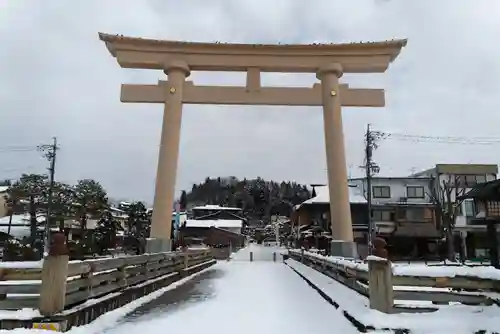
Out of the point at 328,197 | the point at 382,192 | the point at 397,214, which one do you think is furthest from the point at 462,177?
the point at 328,197

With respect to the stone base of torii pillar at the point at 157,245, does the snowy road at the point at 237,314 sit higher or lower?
lower

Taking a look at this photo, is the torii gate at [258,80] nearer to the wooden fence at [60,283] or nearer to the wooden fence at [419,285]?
the wooden fence at [60,283]

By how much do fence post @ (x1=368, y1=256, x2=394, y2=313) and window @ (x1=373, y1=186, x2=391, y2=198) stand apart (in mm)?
34737

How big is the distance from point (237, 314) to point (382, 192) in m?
34.9

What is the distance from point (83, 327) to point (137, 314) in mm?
1643

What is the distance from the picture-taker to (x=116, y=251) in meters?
37.4

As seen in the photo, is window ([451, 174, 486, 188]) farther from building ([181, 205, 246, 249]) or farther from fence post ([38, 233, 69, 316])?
fence post ([38, 233, 69, 316])

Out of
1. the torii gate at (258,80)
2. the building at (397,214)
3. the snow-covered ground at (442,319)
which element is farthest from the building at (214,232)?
the snow-covered ground at (442,319)

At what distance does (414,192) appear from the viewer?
4050cm

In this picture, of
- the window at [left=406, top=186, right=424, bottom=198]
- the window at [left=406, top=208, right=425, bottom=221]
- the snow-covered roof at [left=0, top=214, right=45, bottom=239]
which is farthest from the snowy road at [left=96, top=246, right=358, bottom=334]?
the snow-covered roof at [left=0, top=214, right=45, bottom=239]

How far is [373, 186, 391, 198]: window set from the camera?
132 ft

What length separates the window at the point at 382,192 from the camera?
40094 millimetres

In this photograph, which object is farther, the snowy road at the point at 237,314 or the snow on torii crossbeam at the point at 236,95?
the snow on torii crossbeam at the point at 236,95

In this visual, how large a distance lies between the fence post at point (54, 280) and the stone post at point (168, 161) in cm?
1201
